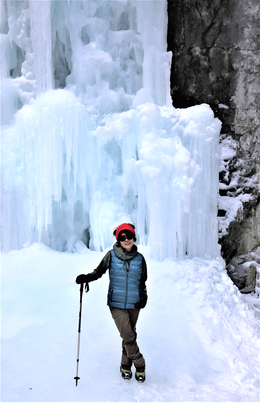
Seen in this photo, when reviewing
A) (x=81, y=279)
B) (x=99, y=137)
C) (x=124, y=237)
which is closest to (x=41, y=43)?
(x=99, y=137)

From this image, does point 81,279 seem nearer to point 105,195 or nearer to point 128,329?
point 128,329

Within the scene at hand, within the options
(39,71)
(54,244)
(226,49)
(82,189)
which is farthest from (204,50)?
(54,244)

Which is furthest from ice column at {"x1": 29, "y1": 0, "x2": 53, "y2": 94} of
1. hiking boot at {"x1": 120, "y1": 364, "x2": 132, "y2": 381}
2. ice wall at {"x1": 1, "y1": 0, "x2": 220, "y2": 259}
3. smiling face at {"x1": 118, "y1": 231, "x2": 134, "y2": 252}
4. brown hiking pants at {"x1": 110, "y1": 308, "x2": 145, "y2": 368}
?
hiking boot at {"x1": 120, "y1": 364, "x2": 132, "y2": 381}

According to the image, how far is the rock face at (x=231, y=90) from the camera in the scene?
7543 millimetres

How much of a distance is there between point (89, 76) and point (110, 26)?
1.33 meters

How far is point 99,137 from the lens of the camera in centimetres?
679

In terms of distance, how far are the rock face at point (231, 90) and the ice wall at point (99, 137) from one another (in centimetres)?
75

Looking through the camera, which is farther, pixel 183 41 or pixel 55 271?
pixel 183 41

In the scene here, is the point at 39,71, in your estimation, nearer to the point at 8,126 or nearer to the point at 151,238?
the point at 8,126

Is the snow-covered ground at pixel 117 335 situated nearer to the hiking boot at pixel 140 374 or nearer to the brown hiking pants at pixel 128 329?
the hiking boot at pixel 140 374

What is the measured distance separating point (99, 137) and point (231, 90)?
3346mm

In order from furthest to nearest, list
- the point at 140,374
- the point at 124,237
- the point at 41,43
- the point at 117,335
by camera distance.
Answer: the point at 41,43 < the point at 117,335 < the point at 140,374 < the point at 124,237

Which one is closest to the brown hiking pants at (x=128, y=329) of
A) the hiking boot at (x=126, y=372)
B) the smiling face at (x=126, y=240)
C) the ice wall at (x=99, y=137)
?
the hiking boot at (x=126, y=372)

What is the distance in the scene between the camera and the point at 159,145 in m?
6.30
